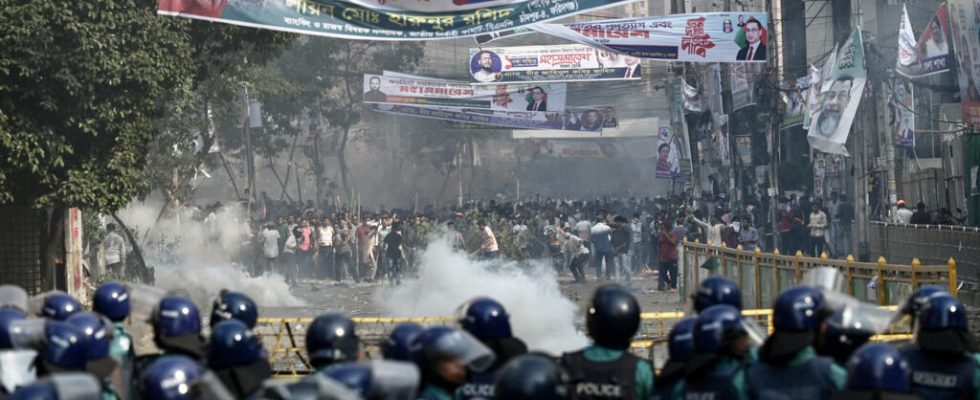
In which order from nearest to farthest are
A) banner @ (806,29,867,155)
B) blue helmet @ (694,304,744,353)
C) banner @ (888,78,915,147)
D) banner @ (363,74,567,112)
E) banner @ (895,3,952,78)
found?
blue helmet @ (694,304,744,353) < banner @ (895,3,952,78) < banner @ (806,29,867,155) < banner @ (888,78,915,147) < banner @ (363,74,567,112)

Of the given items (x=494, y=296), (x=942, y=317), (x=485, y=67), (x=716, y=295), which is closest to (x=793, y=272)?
(x=494, y=296)

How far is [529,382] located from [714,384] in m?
1.49

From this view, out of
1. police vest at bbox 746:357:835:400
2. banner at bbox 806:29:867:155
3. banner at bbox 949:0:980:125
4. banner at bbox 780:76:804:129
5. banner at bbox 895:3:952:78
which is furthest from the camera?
banner at bbox 780:76:804:129

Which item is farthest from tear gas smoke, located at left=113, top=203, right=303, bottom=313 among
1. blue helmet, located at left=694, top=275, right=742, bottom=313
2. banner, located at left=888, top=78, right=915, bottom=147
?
blue helmet, located at left=694, top=275, right=742, bottom=313

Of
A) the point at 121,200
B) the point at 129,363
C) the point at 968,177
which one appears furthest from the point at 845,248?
the point at 129,363

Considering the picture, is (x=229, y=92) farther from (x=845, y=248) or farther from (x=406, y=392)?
(x=406, y=392)

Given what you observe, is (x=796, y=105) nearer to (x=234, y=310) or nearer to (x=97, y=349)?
(x=234, y=310)

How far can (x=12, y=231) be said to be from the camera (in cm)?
1811

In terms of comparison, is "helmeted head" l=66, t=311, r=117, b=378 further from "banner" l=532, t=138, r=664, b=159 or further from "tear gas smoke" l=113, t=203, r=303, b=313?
"banner" l=532, t=138, r=664, b=159

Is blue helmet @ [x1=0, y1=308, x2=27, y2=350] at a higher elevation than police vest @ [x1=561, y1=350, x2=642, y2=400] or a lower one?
higher

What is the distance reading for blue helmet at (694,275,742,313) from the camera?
21.4 feet

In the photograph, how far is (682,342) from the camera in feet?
20.0

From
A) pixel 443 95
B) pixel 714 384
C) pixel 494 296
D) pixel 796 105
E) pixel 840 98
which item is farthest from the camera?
pixel 443 95

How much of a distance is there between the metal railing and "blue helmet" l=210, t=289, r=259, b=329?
5.40 m
